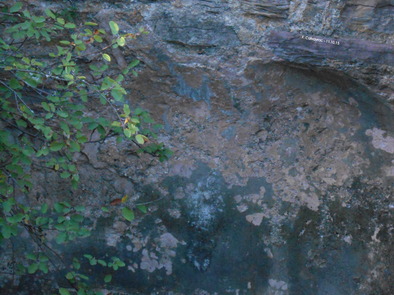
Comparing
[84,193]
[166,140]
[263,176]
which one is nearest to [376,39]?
[263,176]

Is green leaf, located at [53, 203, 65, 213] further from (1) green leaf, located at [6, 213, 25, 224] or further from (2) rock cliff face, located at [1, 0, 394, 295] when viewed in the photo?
(2) rock cliff face, located at [1, 0, 394, 295]

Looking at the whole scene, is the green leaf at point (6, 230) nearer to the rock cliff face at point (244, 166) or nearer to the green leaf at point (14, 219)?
the green leaf at point (14, 219)

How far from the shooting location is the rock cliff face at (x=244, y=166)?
7.54 ft

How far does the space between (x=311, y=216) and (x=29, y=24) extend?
146cm

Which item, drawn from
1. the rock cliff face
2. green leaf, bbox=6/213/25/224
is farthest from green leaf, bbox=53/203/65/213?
the rock cliff face

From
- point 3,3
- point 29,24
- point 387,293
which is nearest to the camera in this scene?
point 29,24

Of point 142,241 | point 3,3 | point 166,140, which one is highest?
point 3,3

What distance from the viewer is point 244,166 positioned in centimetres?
247

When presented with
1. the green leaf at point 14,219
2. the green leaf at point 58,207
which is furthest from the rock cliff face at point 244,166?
the green leaf at point 14,219

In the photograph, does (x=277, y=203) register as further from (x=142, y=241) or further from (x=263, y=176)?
(x=142, y=241)

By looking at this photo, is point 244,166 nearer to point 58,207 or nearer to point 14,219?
point 58,207

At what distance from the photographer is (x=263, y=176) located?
2469 millimetres

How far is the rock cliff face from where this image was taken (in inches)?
90.4

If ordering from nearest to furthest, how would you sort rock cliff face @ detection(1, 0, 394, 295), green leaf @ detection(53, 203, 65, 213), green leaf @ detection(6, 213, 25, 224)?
1. green leaf @ detection(6, 213, 25, 224)
2. green leaf @ detection(53, 203, 65, 213)
3. rock cliff face @ detection(1, 0, 394, 295)
